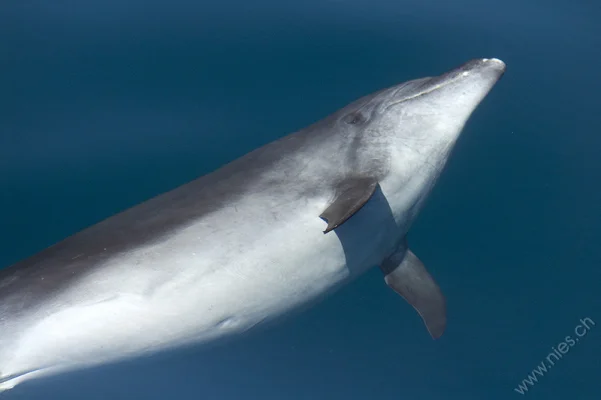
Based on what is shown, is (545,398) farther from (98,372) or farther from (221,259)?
(98,372)

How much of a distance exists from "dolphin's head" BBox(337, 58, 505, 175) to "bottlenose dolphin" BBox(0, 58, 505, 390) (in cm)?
2

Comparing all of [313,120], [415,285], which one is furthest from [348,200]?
[313,120]

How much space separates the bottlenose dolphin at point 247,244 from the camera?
5.91 meters

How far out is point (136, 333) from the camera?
6.01 meters

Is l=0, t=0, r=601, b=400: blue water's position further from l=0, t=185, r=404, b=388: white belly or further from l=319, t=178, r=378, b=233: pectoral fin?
l=319, t=178, r=378, b=233: pectoral fin

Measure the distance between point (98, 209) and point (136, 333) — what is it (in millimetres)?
3458

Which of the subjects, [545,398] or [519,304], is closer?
[545,398]

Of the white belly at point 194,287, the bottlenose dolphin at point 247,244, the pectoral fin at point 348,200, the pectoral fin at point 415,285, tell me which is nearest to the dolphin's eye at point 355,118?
the bottlenose dolphin at point 247,244

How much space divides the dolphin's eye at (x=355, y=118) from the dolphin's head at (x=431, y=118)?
0.12ft

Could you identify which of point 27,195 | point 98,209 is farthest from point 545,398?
point 27,195

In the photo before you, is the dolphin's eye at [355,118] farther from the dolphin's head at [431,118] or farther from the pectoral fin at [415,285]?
the pectoral fin at [415,285]

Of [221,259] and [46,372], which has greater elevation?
[221,259]

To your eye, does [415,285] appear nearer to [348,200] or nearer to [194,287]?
[348,200]

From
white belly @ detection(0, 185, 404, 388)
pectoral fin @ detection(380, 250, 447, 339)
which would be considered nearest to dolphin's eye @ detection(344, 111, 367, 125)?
white belly @ detection(0, 185, 404, 388)
